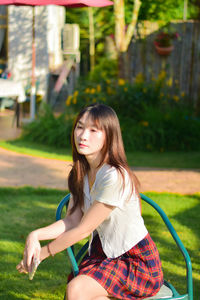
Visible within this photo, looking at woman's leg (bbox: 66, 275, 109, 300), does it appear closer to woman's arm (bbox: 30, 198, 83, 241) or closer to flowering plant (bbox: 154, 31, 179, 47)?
woman's arm (bbox: 30, 198, 83, 241)

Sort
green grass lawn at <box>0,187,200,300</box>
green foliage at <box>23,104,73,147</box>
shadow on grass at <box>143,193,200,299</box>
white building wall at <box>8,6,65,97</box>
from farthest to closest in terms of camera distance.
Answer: white building wall at <box>8,6,65,97</box>
green foliage at <box>23,104,73,147</box>
shadow on grass at <box>143,193,200,299</box>
green grass lawn at <box>0,187,200,300</box>

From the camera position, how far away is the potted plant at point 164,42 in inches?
390

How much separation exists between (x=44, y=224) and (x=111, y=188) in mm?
2527

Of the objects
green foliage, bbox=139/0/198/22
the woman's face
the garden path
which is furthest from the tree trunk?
the woman's face

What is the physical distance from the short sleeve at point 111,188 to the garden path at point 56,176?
A: 3534 mm

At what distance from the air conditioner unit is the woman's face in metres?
11.3

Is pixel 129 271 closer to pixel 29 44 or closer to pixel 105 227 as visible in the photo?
pixel 105 227

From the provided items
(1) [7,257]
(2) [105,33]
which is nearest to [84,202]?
(1) [7,257]

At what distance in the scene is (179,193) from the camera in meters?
5.77

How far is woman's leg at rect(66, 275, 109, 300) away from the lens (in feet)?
7.16

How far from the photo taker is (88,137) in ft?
7.87

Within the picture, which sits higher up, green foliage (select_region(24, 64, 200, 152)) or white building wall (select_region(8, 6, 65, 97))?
white building wall (select_region(8, 6, 65, 97))

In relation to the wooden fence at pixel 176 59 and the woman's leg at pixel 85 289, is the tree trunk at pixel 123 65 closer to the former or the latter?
the wooden fence at pixel 176 59

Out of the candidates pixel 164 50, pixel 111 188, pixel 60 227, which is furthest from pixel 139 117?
pixel 111 188
